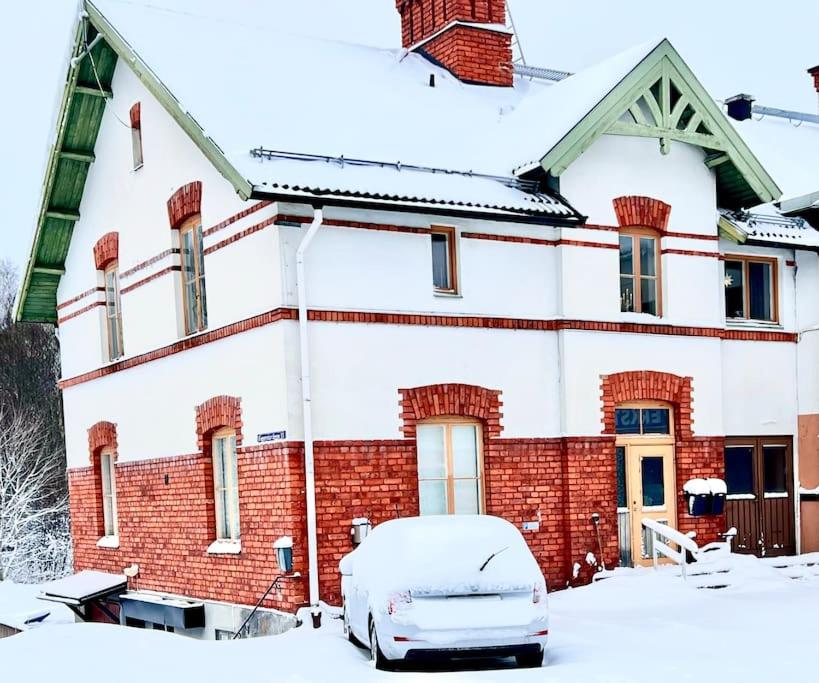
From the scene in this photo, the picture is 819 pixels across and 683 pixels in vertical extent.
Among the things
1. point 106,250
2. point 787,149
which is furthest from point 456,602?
point 787,149

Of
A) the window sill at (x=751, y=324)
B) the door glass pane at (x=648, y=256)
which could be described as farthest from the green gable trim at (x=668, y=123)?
the window sill at (x=751, y=324)

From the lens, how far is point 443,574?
34.4ft

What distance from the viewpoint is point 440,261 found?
1614 centimetres

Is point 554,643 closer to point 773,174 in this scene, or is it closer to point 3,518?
point 773,174

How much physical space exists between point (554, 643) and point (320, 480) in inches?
169

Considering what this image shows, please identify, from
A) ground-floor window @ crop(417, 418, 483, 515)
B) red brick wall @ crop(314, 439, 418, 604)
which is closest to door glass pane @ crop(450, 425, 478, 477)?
ground-floor window @ crop(417, 418, 483, 515)

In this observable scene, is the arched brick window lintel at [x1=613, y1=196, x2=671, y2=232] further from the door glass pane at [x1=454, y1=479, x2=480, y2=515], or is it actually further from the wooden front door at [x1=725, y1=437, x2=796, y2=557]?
the door glass pane at [x1=454, y1=479, x2=480, y2=515]

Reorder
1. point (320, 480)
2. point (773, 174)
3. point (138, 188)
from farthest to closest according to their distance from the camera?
point (773, 174) → point (138, 188) → point (320, 480)

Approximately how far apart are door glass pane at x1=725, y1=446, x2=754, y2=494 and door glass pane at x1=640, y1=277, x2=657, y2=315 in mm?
2762

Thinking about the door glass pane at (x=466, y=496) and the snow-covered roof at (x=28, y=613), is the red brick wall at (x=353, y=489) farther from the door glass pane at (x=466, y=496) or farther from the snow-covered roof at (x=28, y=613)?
the snow-covered roof at (x=28, y=613)

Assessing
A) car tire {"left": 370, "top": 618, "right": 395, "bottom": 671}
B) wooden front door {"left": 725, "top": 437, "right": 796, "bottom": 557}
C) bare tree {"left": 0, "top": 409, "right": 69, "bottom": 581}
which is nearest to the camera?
car tire {"left": 370, "top": 618, "right": 395, "bottom": 671}

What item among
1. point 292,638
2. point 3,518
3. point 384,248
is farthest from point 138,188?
point 3,518

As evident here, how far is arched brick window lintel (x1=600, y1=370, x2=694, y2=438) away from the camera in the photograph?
1698 centimetres

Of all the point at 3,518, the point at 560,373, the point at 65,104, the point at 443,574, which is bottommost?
the point at 3,518
